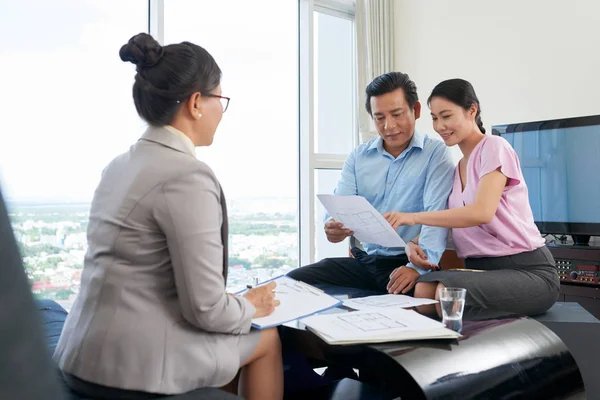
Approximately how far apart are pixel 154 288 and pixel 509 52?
10.9 feet

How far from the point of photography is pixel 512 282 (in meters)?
1.89

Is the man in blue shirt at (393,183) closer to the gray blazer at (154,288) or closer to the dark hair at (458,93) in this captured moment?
the dark hair at (458,93)

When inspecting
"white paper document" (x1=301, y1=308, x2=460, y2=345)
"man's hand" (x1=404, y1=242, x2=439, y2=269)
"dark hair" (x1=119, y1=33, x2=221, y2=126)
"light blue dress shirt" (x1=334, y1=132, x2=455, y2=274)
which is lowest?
"white paper document" (x1=301, y1=308, x2=460, y2=345)

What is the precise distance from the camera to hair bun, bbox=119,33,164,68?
1.35 m

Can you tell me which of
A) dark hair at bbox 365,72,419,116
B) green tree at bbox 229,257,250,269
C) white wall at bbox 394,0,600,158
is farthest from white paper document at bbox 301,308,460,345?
white wall at bbox 394,0,600,158

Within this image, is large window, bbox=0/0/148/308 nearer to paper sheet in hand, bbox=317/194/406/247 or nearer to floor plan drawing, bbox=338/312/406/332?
paper sheet in hand, bbox=317/194/406/247

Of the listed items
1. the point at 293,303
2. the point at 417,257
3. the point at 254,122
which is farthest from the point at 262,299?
the point at 254,122

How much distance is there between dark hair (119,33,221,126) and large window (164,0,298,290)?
221cm

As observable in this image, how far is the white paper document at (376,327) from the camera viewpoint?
4.31ft

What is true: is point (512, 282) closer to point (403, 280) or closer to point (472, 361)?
point (403, 280)

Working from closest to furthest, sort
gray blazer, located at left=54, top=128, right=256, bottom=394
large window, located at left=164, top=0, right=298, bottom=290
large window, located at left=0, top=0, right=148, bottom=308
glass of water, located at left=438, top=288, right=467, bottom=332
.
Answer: gray blazer, located at left=54, top=128, right=256, bottom=394
glass of water, located at left=438, top=288, right=467, bottom=332
large window, located at left=0, top=0, right=148, bottom=308
large window, located at left=164, top=0, right=298, bottom=290

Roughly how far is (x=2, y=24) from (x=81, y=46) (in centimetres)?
40

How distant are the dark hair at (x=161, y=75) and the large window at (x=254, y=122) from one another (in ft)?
7.26

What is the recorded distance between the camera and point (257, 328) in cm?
141
